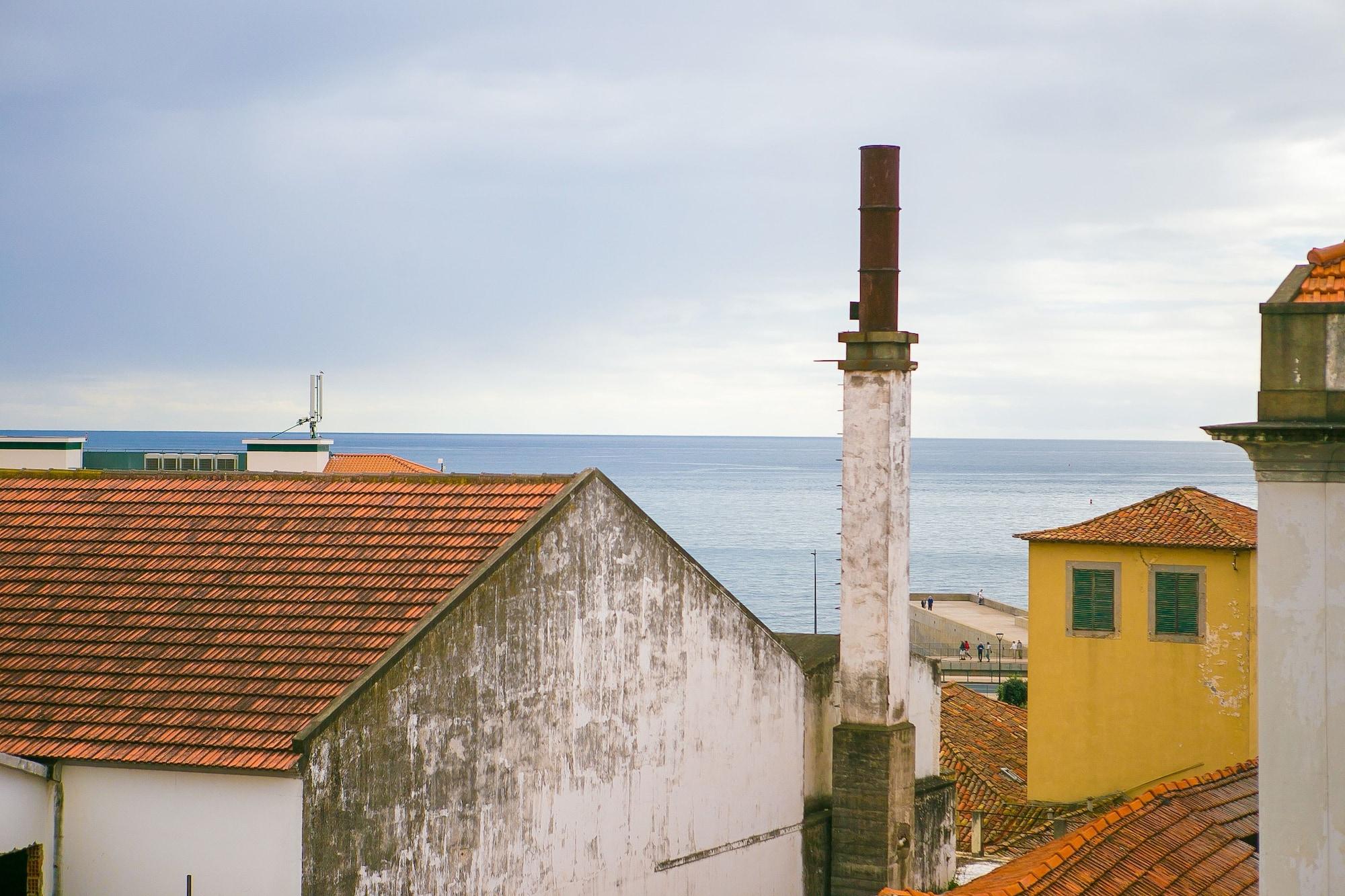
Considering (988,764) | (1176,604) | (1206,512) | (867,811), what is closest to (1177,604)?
(1176,604)

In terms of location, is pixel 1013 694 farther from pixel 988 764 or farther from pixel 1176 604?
pixel 1176 604

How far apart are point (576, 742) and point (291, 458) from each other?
1783 centimetres

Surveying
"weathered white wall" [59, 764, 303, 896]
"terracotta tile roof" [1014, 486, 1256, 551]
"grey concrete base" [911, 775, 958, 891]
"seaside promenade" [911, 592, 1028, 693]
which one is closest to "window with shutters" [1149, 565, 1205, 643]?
"terracotta tile roof" [1014, 486, 1256, 551]

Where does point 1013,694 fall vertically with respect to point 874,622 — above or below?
below

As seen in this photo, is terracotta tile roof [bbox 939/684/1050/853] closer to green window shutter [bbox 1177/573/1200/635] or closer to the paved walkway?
green window shutter [bbox 1177/573/1200/635]

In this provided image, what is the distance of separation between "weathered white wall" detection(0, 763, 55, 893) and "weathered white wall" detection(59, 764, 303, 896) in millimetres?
129

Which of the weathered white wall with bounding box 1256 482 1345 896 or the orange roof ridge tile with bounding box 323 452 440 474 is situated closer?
the weathered white wall with bounding box 1256 482 1345 896

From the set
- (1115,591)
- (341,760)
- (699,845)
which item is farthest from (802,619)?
(341,760)

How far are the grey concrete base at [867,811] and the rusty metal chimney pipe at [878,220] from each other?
6134 millimetres

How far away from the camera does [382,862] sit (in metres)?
11.9

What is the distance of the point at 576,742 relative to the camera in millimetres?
14430

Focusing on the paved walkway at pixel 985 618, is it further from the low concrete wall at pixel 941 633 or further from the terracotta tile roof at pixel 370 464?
the terracotta tile roof at pixel 370 464

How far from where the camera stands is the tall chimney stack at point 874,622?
730 inches

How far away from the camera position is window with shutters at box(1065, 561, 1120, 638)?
22.4 m
